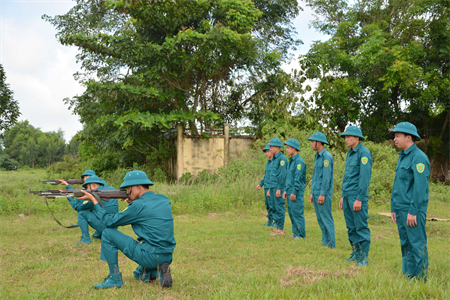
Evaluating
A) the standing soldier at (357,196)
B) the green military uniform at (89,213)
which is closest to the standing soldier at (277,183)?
the standing soldier at (357,196)

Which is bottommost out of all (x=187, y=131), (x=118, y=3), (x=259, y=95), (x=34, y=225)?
(x=34, y=225)

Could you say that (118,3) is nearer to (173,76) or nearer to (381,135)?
(173,76)

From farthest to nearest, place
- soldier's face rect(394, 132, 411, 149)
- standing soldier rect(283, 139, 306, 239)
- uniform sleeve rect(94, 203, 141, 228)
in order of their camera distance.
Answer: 1. standing soldier rect(283, 139, 306, 239)
2. soldier's face rect(394, 132, 411, 149)
3. uniform sleeve rect(94, 203, 141, 228)

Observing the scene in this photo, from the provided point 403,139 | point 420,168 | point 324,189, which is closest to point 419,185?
point 420,168

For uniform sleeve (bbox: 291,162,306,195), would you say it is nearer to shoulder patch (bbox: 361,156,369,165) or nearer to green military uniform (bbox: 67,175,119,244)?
shoulder patch (bbox: 361,156,369,165)

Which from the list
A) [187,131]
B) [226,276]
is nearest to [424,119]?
[187,131]

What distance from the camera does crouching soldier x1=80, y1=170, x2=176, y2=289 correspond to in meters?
4.22

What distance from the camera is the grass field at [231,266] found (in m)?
3.96

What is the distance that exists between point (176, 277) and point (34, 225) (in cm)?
572

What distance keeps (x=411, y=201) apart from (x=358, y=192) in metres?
1.18

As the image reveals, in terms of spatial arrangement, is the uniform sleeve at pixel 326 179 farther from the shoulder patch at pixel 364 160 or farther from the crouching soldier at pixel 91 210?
the crouching soldier at pixel 91 210

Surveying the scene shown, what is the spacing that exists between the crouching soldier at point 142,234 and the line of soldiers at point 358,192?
2.96 metres

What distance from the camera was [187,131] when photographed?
16.4 m

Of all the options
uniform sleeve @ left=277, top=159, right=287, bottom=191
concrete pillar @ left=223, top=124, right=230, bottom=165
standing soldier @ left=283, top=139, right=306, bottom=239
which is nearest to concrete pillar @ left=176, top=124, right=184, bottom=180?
concrete pillar @ left=223, top=124, right=230, bottom=165
